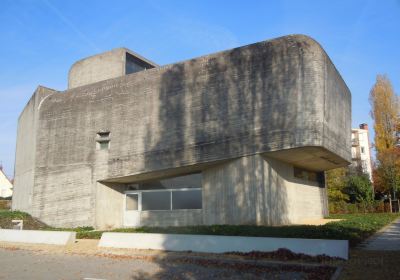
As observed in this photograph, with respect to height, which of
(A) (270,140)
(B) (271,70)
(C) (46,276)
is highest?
(B) (271,70)

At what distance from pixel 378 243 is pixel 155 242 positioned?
26.4 feet

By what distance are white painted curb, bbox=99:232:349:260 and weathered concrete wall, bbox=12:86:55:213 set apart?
14273 millimetres

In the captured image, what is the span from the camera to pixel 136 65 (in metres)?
31.7

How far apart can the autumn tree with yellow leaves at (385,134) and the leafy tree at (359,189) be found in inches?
131

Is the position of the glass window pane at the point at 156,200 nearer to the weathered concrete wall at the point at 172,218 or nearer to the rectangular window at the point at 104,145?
the weathered concrete wall at the point at 172,218

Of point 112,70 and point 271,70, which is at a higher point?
point 112,70

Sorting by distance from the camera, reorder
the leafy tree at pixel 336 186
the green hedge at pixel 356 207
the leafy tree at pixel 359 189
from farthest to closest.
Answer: the leafy tree at pixel 336 186, the leafy tree at pixel 359 189, the green hedge at pixel 356 207

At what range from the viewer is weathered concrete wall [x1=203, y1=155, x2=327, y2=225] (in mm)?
19172

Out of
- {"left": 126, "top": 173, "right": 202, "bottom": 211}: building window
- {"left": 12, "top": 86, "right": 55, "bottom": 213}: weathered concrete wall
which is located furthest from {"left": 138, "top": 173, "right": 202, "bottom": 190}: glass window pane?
{"left": 12, "top": 86, "right": 55, "bottom": 213}: weathered concrete wall

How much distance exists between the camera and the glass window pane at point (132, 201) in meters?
24.9

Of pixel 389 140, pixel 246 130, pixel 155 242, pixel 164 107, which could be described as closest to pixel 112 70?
pixel 164 107

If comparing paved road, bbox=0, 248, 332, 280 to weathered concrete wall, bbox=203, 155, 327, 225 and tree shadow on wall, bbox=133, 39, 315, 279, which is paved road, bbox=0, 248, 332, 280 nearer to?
weathered concrete wall, bbox=203, 155, 327, 225

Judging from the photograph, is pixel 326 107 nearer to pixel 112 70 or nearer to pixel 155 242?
pixel 155 242

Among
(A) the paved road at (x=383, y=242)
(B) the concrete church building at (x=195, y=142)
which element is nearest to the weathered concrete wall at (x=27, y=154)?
(B) the concrete church building at (x=195, y=142)
